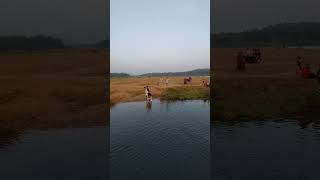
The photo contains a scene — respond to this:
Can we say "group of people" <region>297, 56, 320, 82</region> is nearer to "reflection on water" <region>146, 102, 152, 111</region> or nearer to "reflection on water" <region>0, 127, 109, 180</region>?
"reflection on water" <region>146, 102, 152, 111</region>

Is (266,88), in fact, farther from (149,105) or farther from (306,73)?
(149,105)

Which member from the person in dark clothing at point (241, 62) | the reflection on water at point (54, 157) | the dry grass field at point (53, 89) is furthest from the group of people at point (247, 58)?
the reflection on water at point (54, 157)

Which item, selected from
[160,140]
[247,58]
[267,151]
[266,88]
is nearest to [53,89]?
[160,140]

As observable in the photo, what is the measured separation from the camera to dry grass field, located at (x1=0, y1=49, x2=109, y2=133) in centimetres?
4350

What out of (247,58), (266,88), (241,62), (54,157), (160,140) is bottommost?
(160,140)

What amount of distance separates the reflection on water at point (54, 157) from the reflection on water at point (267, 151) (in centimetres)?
835

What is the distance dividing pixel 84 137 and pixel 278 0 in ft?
113

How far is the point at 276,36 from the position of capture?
182 feet

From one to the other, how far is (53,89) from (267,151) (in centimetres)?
3332

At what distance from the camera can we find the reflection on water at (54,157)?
23.9 m

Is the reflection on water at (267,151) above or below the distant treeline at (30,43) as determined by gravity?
below

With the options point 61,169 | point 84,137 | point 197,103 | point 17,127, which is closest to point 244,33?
point 197,103

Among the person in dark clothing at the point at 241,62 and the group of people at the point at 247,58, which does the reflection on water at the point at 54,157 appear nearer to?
the person in dark clothing at the point at 241,62

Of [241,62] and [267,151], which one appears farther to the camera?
[241,62]
